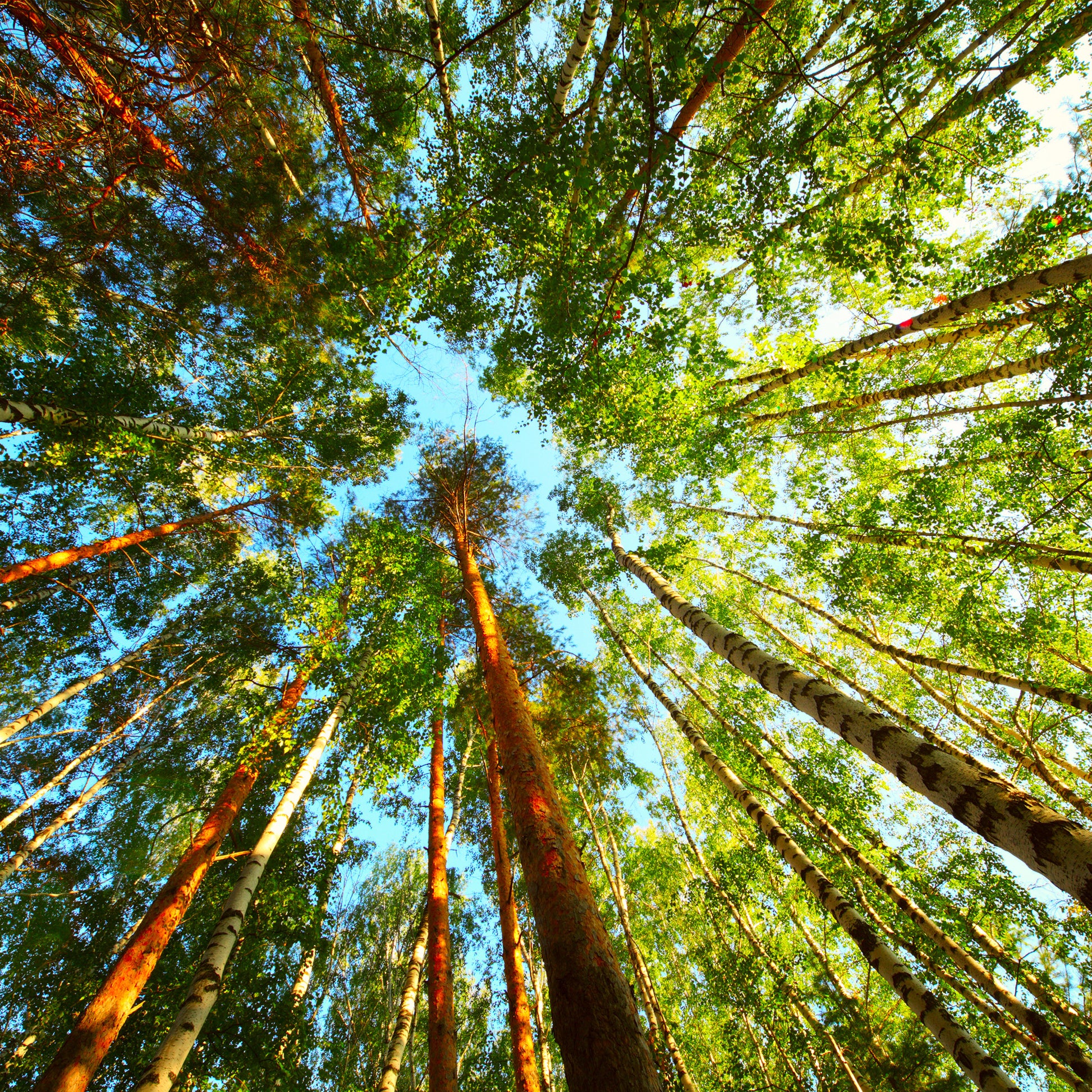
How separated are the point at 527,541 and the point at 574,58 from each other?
9245 millimetres

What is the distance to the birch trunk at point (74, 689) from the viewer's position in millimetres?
7469

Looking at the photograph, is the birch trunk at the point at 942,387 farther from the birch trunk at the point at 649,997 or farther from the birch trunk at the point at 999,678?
the birch trunk at the point at 649,997

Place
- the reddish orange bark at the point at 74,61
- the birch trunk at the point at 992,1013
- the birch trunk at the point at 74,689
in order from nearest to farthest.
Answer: the reddish orange bark at the point at 74,61 → the birch trunk at the point at 992,1013 → the birch trunk at the point at 74,689

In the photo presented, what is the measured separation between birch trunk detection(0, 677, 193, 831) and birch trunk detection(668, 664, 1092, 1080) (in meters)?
12.3

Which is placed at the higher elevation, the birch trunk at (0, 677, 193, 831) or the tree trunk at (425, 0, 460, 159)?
the tree trunk at (425, 0, 460, 159)

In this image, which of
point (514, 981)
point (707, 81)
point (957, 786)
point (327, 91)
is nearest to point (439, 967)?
point (514, 981)

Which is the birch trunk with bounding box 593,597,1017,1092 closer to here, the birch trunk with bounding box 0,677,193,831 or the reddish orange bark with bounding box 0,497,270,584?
the reddish orange bark with bounding box 0,497,270,584

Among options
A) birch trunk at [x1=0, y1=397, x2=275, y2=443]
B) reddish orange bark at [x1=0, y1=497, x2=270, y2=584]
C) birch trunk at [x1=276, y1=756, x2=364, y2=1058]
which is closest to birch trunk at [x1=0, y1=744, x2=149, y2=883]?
reddish orange bark at [x1=0, y1=497, x2=270, y2=584]

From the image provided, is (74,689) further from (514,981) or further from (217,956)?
(514,981)

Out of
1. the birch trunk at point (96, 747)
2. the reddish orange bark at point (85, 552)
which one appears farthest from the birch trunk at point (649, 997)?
the birch trunk at point (96, 747)

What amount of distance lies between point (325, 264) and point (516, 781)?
955cm

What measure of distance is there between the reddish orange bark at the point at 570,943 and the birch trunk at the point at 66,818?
9071 mm

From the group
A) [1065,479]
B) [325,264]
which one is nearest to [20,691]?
[325,264]

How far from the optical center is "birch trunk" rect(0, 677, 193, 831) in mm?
7984
